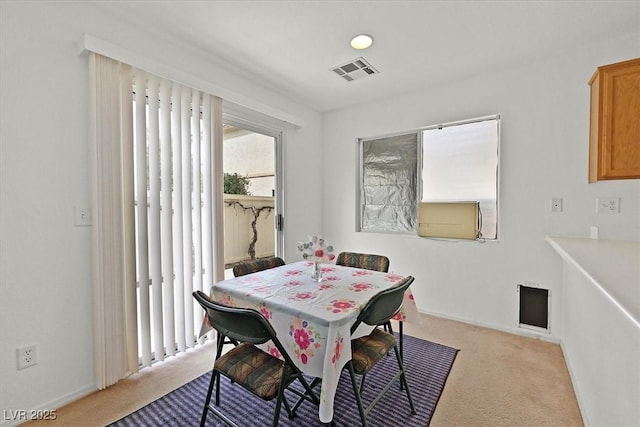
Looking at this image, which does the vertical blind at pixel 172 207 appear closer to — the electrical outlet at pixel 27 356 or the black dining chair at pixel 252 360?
the electrical outlet at pixel 27 356

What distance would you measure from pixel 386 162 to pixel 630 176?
7.18 feet

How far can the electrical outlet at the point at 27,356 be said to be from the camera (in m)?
1.65

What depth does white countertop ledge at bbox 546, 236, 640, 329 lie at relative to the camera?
817 mm

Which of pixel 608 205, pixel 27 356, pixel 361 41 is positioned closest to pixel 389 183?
pixel 361 41

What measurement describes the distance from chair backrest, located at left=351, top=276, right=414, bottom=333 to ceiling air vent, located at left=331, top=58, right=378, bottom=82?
2143 millimetres

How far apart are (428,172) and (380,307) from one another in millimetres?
2342

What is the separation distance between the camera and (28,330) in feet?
5.52

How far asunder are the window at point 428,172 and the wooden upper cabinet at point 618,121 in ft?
2.87

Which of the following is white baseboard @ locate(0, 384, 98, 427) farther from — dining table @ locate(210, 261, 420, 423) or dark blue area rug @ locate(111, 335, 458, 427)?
dining table @ locate(210, 261, 420, 423)

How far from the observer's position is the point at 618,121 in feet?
6.56

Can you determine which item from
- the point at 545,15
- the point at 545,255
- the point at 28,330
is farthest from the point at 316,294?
the point at 545,15

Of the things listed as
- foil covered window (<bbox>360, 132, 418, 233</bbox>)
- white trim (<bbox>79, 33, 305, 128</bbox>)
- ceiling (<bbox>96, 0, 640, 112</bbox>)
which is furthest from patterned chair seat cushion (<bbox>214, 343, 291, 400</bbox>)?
foil covered window (<bbox>360, 132, 418, 233</bbox>)

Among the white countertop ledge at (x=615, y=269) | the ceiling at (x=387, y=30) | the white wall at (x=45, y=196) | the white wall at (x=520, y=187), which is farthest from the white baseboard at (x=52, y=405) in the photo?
the white wall at (x=520, y=187)

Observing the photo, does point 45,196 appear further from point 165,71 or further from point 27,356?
point 165,71
